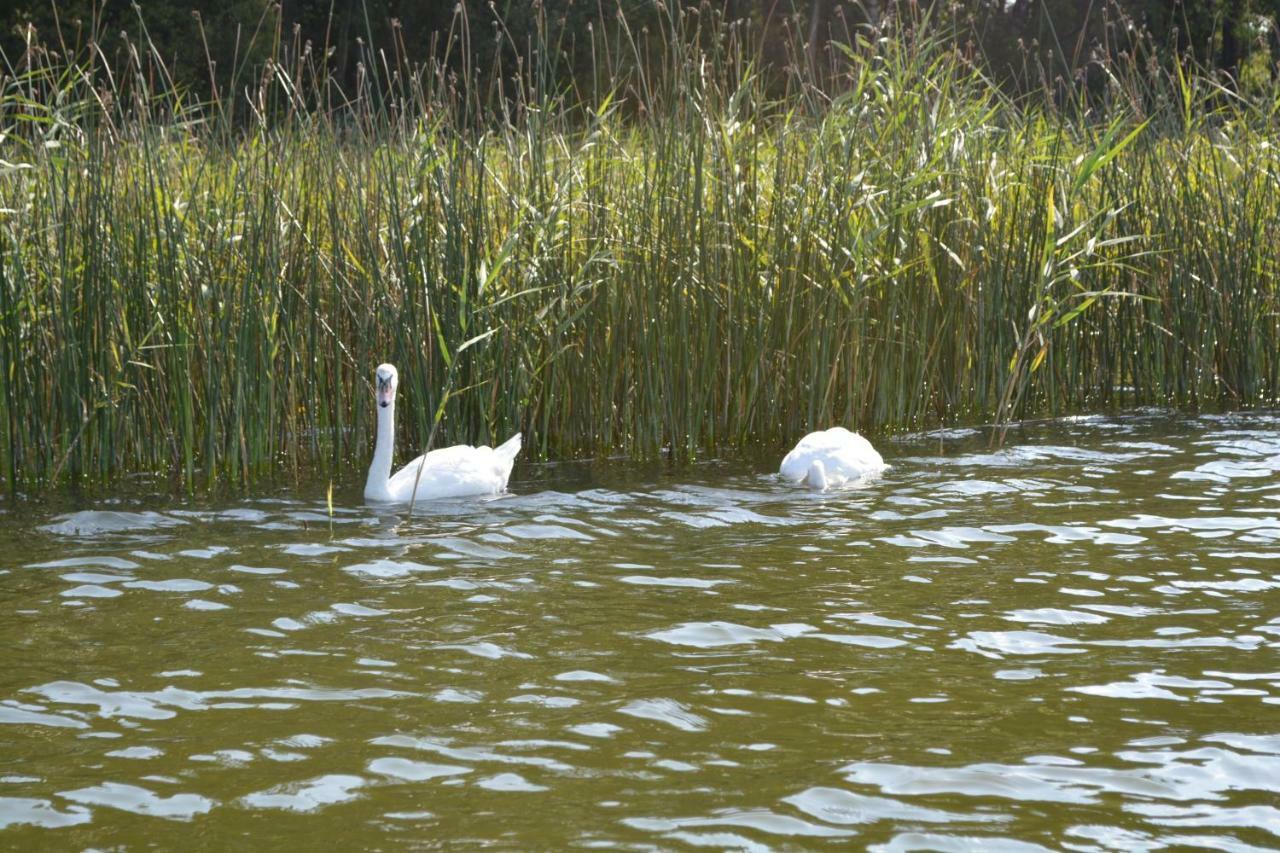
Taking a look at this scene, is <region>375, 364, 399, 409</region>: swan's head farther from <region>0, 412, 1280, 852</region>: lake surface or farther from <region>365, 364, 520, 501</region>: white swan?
<region>0, 412, 1280, 852</region>: lake surface

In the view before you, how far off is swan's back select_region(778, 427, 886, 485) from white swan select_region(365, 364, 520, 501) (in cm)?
128

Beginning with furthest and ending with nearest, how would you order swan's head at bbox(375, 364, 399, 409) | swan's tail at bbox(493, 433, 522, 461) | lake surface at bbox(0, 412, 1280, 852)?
swan's tail at bbox(493, 433, 522, 461)
swan's head at bbox(375, 364, 399, 409)
lake surface at bbox(0, 412, 1280, 852)

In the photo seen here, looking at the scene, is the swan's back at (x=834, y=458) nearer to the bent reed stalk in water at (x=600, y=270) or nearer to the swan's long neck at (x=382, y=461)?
the bent reed stalk in water at (x=600, y=270)

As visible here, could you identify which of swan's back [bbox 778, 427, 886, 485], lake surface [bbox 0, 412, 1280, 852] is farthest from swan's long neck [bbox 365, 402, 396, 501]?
swan's back [bbox 778, 427, 886, 485]

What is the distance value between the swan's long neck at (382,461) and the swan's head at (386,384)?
40mm

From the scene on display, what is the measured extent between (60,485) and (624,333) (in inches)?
104

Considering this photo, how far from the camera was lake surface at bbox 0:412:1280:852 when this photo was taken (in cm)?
330

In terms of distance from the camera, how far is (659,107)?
25.0 ft

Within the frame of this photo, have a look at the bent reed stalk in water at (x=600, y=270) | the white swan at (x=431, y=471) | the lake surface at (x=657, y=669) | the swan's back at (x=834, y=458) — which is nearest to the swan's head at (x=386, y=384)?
the white swan at (x=431, y=471)

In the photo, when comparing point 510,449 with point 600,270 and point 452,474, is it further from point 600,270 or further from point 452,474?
point 600,270

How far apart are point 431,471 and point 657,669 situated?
107 inches

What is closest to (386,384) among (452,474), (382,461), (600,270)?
(382,461)

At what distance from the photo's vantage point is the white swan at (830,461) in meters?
6.81

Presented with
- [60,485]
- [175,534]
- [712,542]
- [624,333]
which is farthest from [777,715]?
[60,485]
